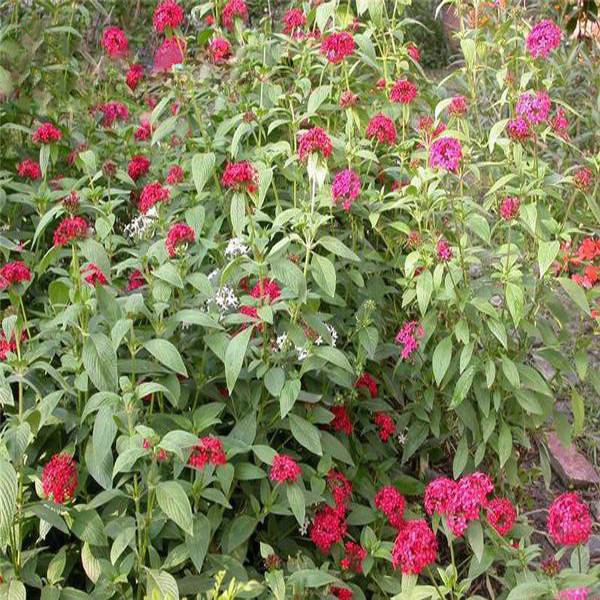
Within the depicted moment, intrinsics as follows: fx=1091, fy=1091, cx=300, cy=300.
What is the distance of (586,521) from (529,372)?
727 millimetres

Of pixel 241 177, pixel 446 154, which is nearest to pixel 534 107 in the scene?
pixel 446 154

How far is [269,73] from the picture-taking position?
131 inches

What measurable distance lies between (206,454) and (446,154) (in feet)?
3.14

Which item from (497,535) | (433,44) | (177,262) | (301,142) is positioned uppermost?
(301,142)

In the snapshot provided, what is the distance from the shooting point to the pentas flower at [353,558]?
8.68 feet

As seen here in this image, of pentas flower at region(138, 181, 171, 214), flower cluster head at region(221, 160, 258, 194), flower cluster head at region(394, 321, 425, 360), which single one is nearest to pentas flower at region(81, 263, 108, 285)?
pentas flower at region(138, 181, 171, 214)

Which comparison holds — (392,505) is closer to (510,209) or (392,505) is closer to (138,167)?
(510,209)

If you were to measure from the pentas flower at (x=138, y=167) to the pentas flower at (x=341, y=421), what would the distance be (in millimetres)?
1008

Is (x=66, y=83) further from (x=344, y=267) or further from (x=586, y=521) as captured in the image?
(x=586, y=521)

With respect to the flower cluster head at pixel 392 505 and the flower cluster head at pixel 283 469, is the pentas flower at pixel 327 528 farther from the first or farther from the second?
the flower cluster head at pixel 283 469

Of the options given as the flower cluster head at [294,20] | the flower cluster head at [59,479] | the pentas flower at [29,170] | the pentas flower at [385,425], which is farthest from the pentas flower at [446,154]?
the pentas flower at [29,170]

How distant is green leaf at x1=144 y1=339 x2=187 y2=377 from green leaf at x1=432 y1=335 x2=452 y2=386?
680 mm

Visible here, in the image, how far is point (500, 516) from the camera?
2.48 metres

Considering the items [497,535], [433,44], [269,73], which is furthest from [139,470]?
[433,44]
